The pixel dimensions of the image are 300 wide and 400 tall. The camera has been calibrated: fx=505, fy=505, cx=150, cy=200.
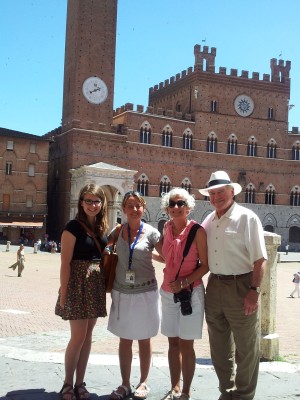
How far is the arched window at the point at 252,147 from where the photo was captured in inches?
1883

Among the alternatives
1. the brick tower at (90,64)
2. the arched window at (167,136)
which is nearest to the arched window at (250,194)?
the arched window at (167,136)

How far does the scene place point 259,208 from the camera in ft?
157

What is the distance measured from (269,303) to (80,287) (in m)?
2.96

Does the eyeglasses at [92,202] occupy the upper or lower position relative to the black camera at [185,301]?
upper

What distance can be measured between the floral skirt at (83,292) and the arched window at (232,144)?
43162mm

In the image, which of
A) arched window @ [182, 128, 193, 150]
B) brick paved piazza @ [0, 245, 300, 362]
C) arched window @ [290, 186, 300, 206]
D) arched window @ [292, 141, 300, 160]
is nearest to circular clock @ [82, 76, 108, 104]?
arched window @ [182, 128, 193, 150]

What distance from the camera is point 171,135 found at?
1767 inches

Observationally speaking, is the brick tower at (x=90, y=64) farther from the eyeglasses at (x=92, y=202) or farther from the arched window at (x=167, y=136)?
the eyeglasses at (x=92, y=202)

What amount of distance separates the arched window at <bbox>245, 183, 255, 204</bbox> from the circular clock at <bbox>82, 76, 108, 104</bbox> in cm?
1594

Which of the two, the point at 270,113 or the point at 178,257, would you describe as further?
the point at 270,113

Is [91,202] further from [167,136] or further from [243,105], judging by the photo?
[243,105]

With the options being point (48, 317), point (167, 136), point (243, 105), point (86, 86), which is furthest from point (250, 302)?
point (243, 105)

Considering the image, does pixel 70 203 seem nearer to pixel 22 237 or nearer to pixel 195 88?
pixel 22 237

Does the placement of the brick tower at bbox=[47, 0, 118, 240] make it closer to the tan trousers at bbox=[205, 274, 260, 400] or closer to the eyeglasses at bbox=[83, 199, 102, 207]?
the eyeglasses at bbox=[83, 199, 102, 207]
